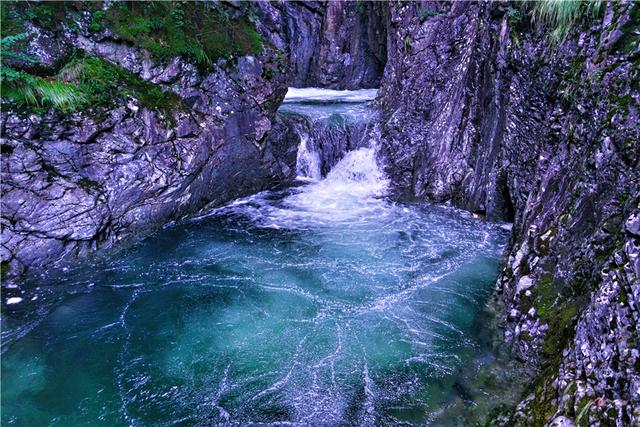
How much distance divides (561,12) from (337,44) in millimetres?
14853

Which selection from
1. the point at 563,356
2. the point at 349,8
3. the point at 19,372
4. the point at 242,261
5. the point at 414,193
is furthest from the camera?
the point at 349,8

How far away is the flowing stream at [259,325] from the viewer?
4785 millimetres

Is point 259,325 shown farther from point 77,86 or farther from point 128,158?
point 77,86

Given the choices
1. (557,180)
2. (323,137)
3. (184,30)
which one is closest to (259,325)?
(557,180)

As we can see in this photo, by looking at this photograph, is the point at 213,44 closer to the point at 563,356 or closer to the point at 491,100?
the point at 491,100

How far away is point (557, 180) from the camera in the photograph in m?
5.38

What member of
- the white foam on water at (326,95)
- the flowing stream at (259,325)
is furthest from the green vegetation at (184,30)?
the white foam on water at (326,95)

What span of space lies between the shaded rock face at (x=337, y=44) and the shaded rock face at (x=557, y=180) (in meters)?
9.53

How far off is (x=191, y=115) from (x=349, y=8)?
13.3 m

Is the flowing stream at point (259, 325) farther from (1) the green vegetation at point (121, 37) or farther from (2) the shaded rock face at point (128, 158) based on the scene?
(1) the green vegetation at point (121, 37)

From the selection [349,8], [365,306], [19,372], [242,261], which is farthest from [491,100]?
[349,8]

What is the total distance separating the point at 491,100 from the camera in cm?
956

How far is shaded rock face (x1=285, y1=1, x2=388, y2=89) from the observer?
19469 mm

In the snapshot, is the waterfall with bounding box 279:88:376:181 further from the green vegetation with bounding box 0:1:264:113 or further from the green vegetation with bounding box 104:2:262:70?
the green vegetation with bounding box 104:2:262:70
